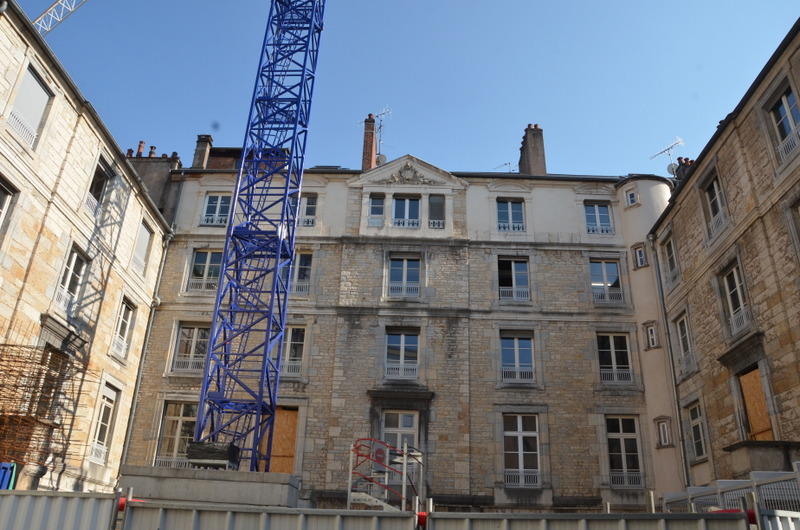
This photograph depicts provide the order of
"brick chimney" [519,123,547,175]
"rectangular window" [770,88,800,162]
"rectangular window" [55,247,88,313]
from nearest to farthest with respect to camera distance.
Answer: "rectangular window" [770,88,800,162], "rectangular window" [55,247,88,313], "brick chimney" [519,123,547,175]

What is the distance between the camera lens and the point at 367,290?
61.8ft

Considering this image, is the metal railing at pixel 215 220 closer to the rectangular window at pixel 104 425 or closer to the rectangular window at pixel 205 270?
the rectangular window at pixel 205 270

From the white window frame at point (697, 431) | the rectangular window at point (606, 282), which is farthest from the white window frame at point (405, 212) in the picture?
the white window frame at point (697, 431)

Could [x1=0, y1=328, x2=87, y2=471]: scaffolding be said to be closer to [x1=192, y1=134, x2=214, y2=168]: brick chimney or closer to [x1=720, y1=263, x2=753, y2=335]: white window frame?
[x1=192, y1=134, x2=214, y2=168]: brick chimney

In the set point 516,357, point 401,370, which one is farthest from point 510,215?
point 401,370

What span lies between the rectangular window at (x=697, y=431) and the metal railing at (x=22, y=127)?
15.5 metres

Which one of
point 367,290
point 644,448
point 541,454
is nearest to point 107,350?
point 367,290

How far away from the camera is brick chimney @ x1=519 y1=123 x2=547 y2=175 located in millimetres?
21625

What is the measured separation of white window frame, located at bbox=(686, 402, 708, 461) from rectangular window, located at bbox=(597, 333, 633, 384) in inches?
75.0

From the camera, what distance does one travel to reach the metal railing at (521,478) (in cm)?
1661

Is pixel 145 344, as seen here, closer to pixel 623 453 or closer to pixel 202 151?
pixel 202 151

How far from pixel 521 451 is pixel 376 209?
26.3 feet

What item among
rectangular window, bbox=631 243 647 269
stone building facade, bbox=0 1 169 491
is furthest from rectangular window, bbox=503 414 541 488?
stone building facade, bbox=0 1 169 491

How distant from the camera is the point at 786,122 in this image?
13.0 metres
